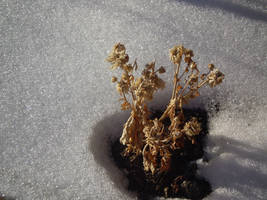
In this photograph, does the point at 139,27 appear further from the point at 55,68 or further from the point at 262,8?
the point at 262,8

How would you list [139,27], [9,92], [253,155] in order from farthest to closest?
[139,27] < [9,92] < [253,155]

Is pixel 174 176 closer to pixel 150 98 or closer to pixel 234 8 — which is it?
pixel 150 98

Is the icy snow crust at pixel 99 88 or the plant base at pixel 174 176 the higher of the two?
the icy snow crust at pixel 99 88

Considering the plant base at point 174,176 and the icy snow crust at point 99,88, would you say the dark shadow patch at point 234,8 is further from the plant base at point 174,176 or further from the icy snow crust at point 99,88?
the plant base at point 174,176

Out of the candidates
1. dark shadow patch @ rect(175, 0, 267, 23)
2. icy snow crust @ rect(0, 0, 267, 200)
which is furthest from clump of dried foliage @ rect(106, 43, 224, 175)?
dark shadow patch @ rect(175, 0, 267, 23)

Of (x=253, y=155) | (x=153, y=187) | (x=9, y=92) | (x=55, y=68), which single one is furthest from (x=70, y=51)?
(x=253, y=155)

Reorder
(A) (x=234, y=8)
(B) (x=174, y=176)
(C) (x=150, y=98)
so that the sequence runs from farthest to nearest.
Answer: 1. (A) (x=234, y=8)
2. (B) (x=174, y=176)
3. (C) (x=150, y=98)

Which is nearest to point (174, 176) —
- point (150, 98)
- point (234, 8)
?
point (150, 98)

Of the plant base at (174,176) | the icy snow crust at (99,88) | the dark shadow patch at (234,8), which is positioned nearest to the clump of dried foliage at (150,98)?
the plant base at (174,176)
